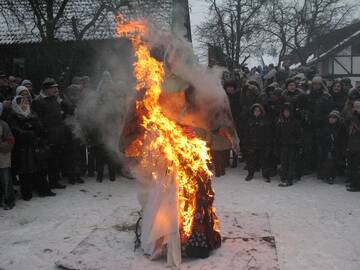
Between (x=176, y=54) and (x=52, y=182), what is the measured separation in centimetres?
489

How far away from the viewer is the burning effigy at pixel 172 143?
196 inches

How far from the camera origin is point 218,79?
17.2ft

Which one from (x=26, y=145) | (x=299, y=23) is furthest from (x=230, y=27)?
(x=26, y=145)

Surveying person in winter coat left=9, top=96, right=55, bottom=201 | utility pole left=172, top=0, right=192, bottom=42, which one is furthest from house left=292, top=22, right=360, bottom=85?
utility pole left=172, top=0, right=192, bottom=42

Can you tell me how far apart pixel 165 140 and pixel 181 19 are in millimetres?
1386

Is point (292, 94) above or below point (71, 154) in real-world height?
above

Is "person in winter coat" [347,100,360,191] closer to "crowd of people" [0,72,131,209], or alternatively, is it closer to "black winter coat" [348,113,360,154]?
"black winter coat" [348,113,360,154]

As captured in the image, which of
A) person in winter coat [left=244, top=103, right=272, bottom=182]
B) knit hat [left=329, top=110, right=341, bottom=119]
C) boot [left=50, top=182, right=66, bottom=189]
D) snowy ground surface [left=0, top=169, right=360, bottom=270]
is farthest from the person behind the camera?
person in winter coat [left=244, top=103, right=272, bottom=182]

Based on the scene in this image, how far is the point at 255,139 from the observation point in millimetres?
9312

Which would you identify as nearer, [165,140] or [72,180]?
[165,140]

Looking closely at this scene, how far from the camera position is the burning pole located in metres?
5.01

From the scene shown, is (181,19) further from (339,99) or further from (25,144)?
(339,99)

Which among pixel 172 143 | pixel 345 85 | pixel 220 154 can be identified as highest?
pixel 345 85

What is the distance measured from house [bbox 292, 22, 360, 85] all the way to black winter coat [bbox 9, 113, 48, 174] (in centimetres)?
2082
